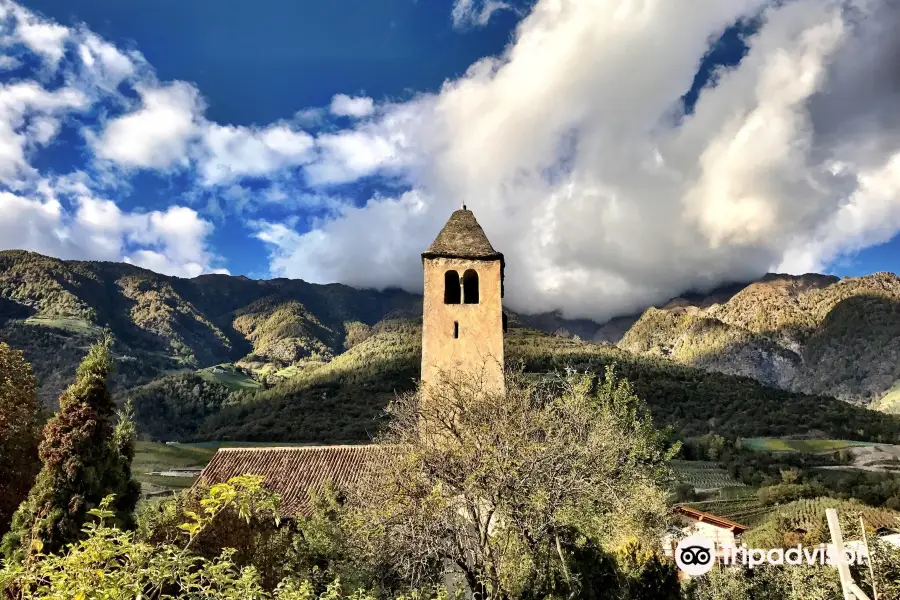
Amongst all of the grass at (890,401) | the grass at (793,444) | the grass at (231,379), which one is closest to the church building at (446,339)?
the grass at (793,444)

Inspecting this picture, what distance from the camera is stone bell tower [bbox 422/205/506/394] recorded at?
60.1 ft

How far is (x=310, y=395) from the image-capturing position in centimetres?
8362

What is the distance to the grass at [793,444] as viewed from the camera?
62.1 m

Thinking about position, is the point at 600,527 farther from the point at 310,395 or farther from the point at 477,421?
the point at 310,395

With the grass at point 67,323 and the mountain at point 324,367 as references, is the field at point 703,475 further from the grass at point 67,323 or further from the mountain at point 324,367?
the grass at point 67,323

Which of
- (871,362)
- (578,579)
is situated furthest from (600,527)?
(871,362)

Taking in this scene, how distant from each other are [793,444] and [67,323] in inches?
6260

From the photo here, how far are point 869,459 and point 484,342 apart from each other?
6539 centimetres

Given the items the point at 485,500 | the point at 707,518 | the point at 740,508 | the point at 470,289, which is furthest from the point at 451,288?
the point at 740,508

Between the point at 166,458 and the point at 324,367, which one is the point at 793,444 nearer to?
the point at 166,458

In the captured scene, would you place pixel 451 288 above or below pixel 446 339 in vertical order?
above

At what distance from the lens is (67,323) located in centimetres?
13675

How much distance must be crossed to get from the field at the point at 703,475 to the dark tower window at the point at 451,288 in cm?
3402

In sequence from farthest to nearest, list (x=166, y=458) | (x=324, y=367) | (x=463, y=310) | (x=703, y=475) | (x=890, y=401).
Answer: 1. (x=890, y=401)
2. (x=324, y=367)
3. (x=703, y=475)
4. (x=166, y=458)
5. (x=463, y=310)
